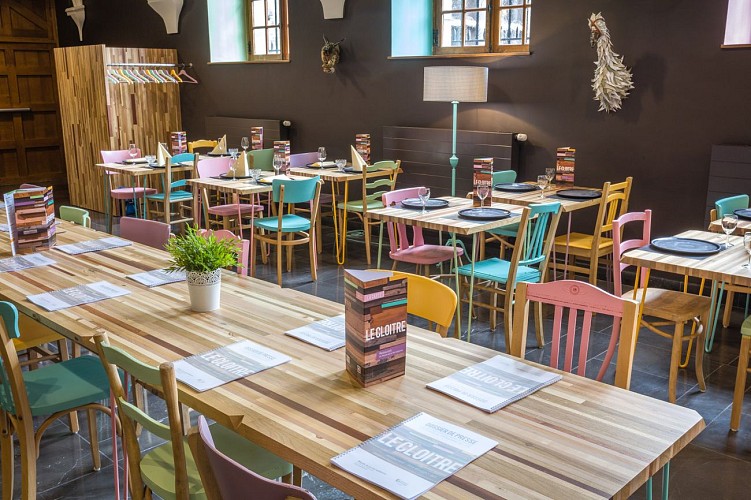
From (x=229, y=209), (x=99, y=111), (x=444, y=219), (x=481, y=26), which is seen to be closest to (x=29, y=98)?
(x=99, y=111)

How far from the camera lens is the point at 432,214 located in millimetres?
4336

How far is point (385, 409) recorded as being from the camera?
5.67 feet

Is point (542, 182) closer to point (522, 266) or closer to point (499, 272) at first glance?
point (522, 266)

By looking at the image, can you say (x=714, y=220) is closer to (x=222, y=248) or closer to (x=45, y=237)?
(x=222, y=248)

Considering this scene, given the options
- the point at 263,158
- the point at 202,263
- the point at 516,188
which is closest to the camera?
the point at 202,263

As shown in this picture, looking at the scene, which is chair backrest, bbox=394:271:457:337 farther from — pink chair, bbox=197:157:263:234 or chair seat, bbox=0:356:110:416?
pink chair, bbox=197:157:263:234

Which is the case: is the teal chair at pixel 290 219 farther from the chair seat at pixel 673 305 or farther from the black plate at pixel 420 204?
the chair seat at pixel 673 305

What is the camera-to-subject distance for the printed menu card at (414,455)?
1.41 metres

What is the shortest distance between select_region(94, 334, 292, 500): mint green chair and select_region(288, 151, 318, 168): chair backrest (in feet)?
16.1

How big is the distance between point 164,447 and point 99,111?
7186 mm

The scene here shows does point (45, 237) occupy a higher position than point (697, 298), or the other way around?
point (45, 237)

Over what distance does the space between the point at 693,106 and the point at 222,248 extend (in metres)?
4.13

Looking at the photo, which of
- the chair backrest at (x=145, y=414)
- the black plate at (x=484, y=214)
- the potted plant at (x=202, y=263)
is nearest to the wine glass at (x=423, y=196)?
the black plate at (x=484, y=214)

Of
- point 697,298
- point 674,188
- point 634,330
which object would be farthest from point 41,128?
point 634,330
